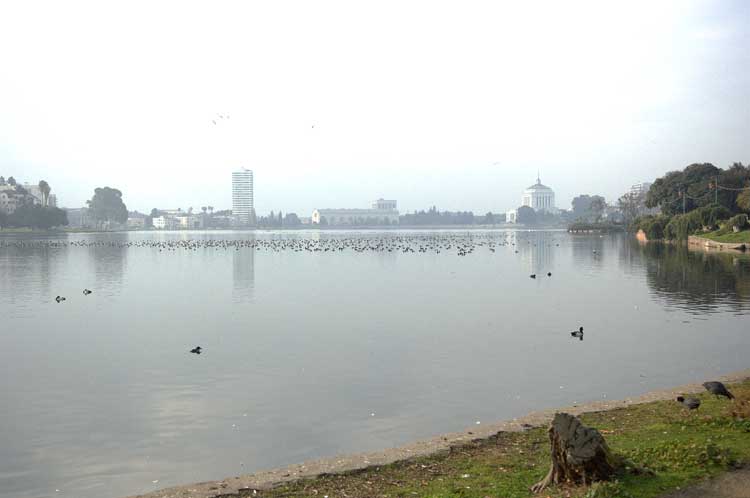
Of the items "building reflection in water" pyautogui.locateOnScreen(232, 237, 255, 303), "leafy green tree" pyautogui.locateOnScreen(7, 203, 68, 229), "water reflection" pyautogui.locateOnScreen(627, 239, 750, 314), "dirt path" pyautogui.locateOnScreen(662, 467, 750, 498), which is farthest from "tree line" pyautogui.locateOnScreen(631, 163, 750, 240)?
"leafy green tree" pyautogui.locateOnScreen(7, 203, 68, 229)

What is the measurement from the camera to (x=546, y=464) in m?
8.88

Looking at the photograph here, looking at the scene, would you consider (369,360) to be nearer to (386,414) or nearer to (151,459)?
(386,414)

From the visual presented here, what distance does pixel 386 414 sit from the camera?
12.5m

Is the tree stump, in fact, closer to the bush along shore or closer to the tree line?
the bush along shore

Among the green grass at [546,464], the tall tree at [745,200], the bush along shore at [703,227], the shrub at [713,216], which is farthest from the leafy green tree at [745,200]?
the green grass at [546,464]

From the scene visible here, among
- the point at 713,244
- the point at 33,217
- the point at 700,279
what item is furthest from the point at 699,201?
the point at 33,217

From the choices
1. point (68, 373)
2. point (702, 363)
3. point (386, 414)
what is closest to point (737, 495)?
point (386, 414)

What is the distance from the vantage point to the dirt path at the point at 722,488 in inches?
276

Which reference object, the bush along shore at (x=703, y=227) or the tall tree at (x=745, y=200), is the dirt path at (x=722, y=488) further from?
the tall tree at (x=745, y=200)

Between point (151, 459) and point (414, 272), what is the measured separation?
3451cm

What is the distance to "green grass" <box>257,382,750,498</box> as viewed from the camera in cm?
761

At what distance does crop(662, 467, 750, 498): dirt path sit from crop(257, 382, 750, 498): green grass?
0.47 ft

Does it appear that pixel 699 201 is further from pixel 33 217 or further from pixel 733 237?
pixel 33 217

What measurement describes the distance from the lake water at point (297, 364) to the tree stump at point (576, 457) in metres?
3.79
